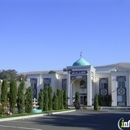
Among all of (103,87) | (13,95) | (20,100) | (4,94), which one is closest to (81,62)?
(103,87)

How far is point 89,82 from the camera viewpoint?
4244 cm

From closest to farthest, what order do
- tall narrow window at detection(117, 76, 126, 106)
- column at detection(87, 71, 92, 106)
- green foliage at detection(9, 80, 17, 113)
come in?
green foliage at detection(9, 80, 17, 113) → column at detection(87, 71, 92, 106) → tall narrow window at detection(117, 76, 126, 106)

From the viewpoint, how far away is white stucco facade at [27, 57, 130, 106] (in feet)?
139

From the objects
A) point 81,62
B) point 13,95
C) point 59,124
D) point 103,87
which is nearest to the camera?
point 59,124

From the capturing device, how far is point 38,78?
47.7 m

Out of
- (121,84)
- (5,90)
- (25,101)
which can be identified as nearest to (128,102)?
(121,84)

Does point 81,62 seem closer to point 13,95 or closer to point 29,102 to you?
point 29,102

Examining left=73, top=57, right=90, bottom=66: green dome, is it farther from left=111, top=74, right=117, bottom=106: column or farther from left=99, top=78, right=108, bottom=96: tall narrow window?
left=111, top=74, right=117, bottom=106: column

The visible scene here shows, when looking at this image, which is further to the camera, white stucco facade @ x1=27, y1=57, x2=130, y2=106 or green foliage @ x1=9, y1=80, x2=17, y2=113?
white stucco facade @ x1=27, y1=57, x2=130, y2=106

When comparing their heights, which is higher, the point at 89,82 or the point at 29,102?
the point at 89,82

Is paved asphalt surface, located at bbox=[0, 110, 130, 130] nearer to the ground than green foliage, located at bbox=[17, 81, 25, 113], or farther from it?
nearer to the ground

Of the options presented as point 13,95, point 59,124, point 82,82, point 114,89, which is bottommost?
point 59,124

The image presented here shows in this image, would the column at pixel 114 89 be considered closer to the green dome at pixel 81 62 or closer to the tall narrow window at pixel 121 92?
the tall narrow window at pixel 121 92

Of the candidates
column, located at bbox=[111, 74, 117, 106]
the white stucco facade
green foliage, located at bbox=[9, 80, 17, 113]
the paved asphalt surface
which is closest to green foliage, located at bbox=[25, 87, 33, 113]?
green foliage, located at bbox=[9, 80, 17, 113]
